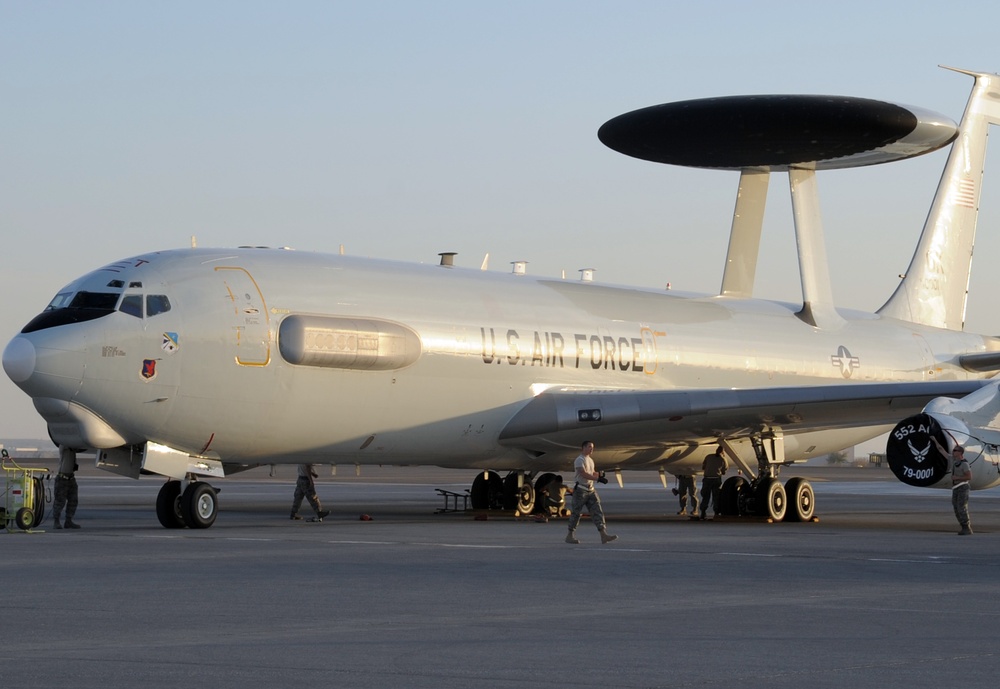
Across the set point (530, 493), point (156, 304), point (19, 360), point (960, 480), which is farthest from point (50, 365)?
point (960, 480)

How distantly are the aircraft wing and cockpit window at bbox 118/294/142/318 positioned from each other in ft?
25.0

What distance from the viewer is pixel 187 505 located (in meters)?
21.5

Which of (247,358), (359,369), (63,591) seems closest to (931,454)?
(359,369)

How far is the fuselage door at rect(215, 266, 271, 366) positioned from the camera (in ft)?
71.5

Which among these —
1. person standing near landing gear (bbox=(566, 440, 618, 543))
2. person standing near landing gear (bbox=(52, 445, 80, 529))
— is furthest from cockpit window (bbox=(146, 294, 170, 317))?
person standing near landing gear (bbox=(566, 440, 618, 543))

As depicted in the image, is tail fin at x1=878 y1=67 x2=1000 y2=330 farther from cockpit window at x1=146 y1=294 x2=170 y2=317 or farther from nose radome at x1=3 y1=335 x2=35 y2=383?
nose radome at x1=3 y1=335 x2=35 y2=383

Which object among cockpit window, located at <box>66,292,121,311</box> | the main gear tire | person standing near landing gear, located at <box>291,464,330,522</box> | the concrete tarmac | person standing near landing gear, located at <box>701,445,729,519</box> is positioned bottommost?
the concrete tarmac

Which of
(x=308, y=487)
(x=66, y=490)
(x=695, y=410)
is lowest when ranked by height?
(x=66, y=490)

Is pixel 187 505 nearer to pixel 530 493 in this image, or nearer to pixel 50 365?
pixel 50 365

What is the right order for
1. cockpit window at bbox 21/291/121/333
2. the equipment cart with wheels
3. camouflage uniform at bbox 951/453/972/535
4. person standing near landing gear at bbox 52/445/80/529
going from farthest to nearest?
camouflage uniform at bbox 951/453/972/535 < person standing near landing gear at bbox 52/445/80/529 < the equipment cart with wheels < cockpit window at bbox 21/291/121/333

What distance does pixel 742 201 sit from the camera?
37844 mm

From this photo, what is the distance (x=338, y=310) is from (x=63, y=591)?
11.1 m

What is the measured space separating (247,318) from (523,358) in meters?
6.09

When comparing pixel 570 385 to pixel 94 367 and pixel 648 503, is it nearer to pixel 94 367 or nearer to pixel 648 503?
pixel 94 367
